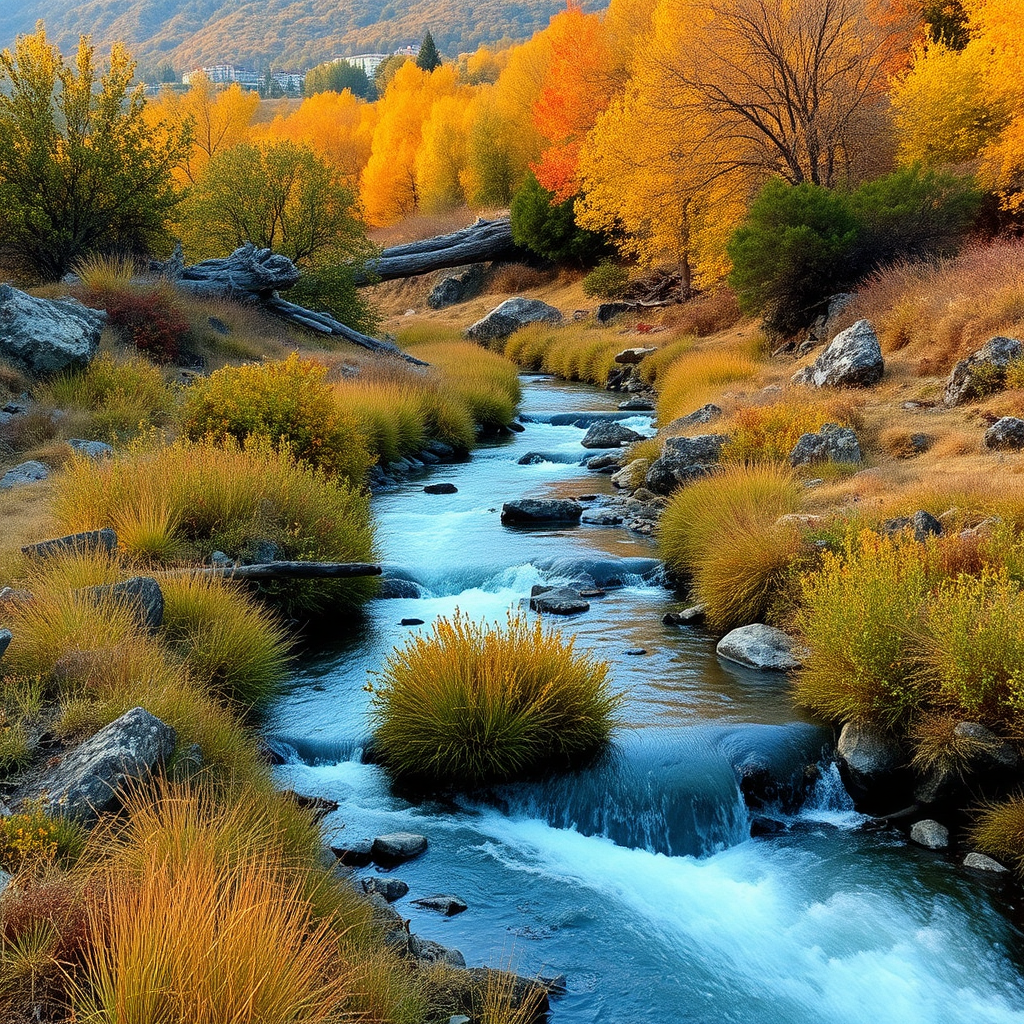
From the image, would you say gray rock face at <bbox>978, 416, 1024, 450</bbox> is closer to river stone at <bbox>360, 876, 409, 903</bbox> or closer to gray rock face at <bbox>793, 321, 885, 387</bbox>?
gray rock face at <bbox>793, 321, 885, 387</bbox>

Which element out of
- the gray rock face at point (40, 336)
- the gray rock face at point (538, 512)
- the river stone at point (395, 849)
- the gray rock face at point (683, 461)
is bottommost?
the river stone at point (395, 849)

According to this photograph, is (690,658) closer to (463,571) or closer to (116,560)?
(463,571)

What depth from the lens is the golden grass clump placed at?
688 centimetres

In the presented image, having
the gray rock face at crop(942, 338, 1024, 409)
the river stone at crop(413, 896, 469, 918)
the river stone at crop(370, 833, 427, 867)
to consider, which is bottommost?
the river stone at crop(413, 896, 469, 918)

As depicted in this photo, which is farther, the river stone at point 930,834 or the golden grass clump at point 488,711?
the golden grass clump at point 488,711

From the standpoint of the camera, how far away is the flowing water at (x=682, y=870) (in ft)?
17.0

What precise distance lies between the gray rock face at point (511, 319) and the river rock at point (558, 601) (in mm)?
25114

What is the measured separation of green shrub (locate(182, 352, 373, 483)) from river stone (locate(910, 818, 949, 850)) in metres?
8.22

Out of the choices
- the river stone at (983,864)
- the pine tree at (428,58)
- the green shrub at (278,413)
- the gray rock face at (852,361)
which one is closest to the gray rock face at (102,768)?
the river stone at (983,864)

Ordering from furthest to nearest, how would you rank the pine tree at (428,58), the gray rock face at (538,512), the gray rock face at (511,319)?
the pine tree at (428,58), the gray rock face at (511,319), the gray rock face at (538,512)

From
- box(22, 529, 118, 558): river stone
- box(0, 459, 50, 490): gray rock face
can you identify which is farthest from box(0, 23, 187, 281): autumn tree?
box(22, 529, 118, 558): river stone

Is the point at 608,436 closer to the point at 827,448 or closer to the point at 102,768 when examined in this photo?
the point at 827,448

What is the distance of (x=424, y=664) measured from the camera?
278 inches

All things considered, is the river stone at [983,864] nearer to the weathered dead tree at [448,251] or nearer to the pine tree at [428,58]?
the weathered dead tree at [448,251]
